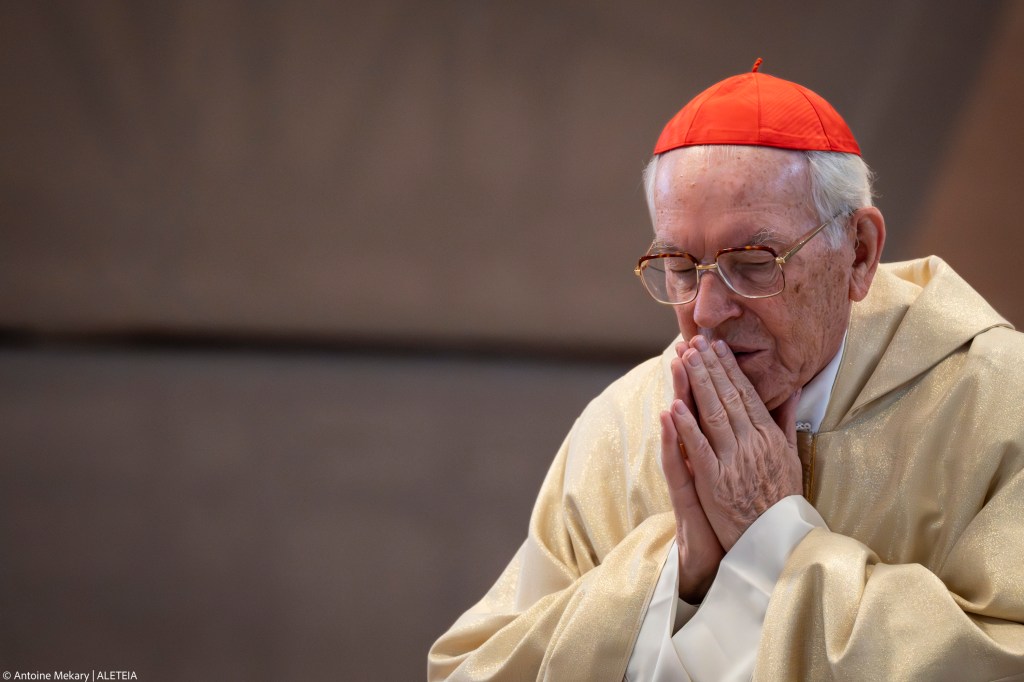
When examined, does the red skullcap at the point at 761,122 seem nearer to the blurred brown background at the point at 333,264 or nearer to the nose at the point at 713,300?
the nose at the point at 713,300

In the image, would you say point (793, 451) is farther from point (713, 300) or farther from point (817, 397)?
point (713, 300)

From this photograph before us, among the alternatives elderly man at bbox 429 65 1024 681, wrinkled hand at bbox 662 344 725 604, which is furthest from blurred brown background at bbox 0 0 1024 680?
wrinkled hand at bbox 662 344 725 604

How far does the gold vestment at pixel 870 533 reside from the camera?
169 cm

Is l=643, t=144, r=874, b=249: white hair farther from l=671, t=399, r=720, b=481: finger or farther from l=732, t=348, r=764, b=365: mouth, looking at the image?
l=671, t=399, r=720, b=481: finger

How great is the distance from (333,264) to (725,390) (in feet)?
7.57

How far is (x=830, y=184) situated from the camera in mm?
1839

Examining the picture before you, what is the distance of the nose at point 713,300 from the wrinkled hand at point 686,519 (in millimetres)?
87

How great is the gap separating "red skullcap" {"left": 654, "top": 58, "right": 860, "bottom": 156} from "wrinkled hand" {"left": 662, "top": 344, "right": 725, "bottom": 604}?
39 cm

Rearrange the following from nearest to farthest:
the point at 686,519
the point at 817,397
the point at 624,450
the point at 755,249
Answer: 1. the point at 755,249
2. the point at 686,519
3. the point at 817,397
4. the point at 624,450

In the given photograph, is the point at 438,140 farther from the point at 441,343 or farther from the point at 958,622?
the point at 958,622

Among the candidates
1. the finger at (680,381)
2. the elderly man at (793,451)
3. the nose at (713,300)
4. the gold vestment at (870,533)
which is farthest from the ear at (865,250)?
the finger at (680,381)

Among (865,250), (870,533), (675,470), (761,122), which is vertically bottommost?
(870,533)

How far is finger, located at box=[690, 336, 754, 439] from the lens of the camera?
1.82 meters

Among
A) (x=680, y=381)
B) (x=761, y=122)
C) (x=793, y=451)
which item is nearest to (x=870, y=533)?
(x=793, y=451)
